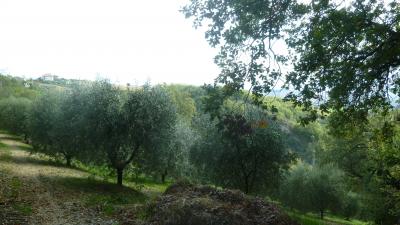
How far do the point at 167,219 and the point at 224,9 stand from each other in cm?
684

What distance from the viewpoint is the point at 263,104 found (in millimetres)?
10180

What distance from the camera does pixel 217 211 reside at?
12336 millimetres

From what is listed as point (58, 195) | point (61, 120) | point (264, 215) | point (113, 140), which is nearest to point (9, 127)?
point (61, 120)

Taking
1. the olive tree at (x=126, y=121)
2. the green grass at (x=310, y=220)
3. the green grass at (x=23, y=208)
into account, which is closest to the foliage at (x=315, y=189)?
the green grass at (x=310, y=220)

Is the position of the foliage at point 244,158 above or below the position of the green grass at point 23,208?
above

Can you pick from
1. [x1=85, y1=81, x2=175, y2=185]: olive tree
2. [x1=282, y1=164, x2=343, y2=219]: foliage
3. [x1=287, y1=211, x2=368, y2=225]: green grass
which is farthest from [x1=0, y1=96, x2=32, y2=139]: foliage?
[x1=287, y1=211, x2=368, y2=225]: green grass

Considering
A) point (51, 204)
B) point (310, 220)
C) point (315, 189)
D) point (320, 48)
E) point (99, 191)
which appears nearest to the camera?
point (320, 48)

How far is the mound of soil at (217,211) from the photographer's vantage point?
39.2 feet

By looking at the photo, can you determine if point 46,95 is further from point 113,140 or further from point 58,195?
point 58,195

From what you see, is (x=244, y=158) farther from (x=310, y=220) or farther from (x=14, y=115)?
(x=14, y=115)

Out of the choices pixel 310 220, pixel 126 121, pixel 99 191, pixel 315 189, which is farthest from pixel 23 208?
pixel 315 189

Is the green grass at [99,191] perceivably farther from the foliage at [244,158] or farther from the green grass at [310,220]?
the green grass at [310,220]

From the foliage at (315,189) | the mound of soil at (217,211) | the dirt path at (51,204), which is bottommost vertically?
the foliage at (315,189)

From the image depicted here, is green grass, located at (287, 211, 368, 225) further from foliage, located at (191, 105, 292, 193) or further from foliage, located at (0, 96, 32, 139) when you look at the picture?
foliage, located at (0, 96, 32, 139)
